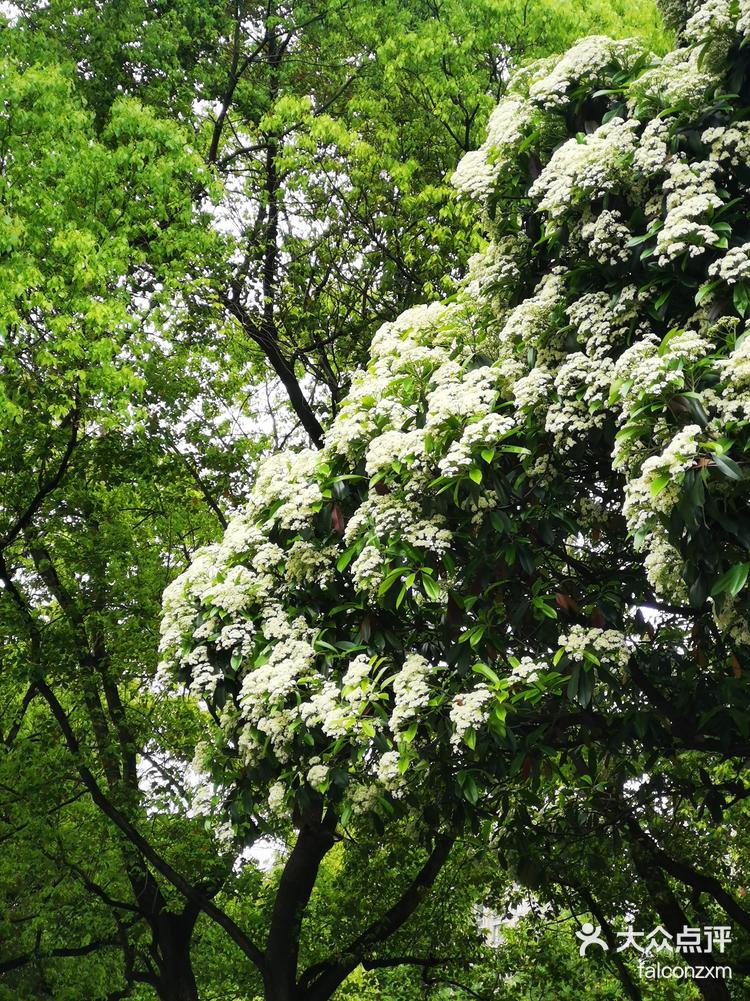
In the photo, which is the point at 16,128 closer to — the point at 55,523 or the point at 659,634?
the point at 55,523

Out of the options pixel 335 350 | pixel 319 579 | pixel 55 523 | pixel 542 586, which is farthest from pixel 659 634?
pixel 55 523

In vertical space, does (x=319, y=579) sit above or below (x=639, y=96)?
below

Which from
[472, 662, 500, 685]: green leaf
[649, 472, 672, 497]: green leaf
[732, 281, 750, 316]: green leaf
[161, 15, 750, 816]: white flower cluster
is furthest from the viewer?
[472, 662, 500, 685]: green leaf

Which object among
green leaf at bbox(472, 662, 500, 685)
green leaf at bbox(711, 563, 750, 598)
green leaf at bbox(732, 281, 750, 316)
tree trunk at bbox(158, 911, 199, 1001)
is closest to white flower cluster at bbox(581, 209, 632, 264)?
green leaf at bbox(732, 281, 750, 316)

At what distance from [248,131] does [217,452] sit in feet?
13.5

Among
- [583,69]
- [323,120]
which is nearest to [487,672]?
[583,69]

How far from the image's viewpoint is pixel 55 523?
1236 cm

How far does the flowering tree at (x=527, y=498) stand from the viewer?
14.8ft

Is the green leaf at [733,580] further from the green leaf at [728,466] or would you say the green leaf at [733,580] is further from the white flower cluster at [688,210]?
the white flower cluster at [688,210]

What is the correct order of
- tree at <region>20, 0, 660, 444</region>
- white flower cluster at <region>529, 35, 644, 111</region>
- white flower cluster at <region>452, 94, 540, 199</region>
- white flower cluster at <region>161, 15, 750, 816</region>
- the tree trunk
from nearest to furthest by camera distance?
white flower cluster at <region>161, 15, 750, 816</region>, white flower cluster at <region>529, 35, 644, 111</region>, white flower cluster at <region>452, 94, 540, 199</region>, tree at <region>20, 0, 660, 444</region>, the tree trunk

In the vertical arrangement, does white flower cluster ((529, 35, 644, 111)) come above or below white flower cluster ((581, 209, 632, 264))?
above

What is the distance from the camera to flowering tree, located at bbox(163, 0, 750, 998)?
4.50 metres

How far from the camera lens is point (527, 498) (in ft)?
18.2

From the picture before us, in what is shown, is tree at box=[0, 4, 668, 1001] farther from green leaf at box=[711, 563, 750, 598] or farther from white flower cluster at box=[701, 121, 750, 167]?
green leaf at box=[711, 563, 750, 598]
